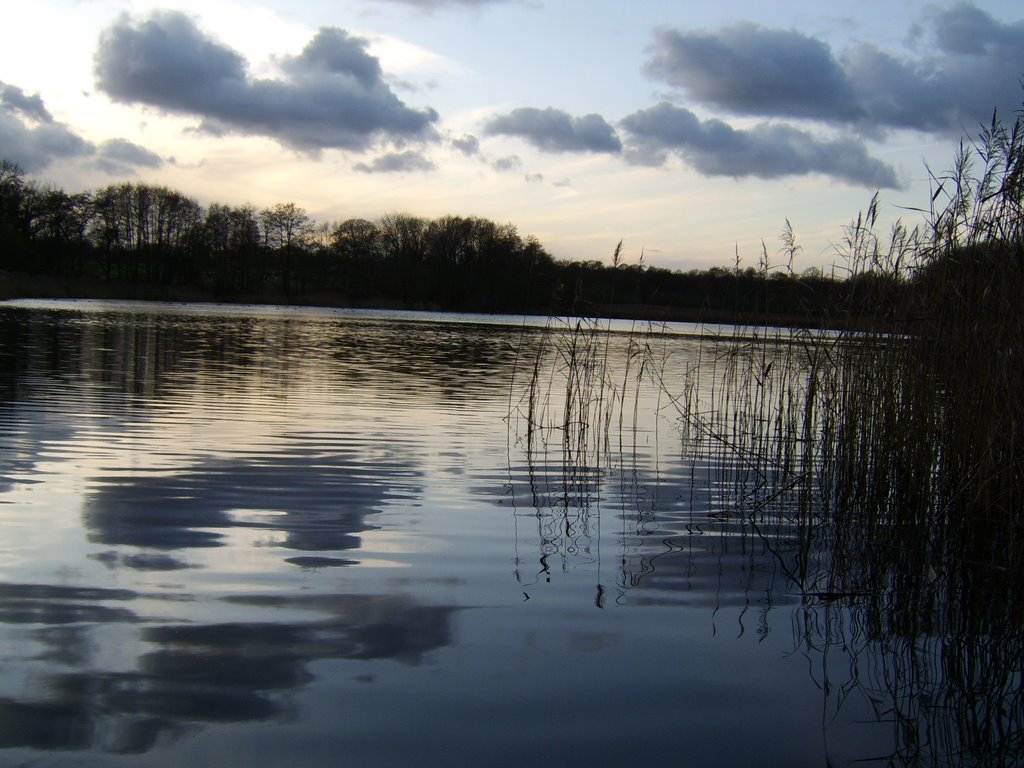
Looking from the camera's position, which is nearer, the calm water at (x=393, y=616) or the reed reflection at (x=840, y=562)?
the calm water at (x=393, y=616)

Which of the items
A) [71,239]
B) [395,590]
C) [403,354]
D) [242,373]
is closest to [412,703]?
[395,590]

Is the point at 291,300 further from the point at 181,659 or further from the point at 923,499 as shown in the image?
the point at 181,659

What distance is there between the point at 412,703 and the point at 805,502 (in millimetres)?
4348

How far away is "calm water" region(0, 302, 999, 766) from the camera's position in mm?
2754

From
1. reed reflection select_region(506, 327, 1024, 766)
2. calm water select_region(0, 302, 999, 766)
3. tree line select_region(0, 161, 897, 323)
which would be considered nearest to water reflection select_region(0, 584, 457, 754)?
calm water select_region(0, 302, 999, 766)

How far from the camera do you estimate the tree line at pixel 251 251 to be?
60531 mm

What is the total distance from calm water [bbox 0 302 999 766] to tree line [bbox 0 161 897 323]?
151 ft

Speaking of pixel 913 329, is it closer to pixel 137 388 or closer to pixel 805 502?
pixel 805 502

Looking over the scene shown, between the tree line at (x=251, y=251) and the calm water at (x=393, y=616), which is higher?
the tree line at (x=251, y=251)

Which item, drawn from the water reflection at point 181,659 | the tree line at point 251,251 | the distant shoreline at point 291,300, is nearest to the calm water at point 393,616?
the water reflection at point 181,659

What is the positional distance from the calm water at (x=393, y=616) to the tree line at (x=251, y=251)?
46.0 metres

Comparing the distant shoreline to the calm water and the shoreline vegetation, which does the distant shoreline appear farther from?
the calm water

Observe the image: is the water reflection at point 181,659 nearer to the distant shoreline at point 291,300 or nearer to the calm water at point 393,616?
the calm water at point 393,616

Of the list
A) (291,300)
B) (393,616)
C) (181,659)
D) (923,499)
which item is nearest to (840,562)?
(923,499)
